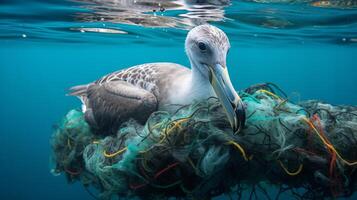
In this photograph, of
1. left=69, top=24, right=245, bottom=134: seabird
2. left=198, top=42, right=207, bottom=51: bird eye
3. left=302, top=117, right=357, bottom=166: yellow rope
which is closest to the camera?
left=302, top=117, right=357, bottom=166: yellow rope

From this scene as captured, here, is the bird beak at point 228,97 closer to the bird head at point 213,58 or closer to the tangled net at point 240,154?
the bird head at point 213,58

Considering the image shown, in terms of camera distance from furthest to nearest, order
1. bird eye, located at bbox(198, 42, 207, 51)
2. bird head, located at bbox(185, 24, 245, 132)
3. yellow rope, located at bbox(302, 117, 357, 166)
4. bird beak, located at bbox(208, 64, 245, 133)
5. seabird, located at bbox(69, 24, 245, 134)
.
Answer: bird eye, located at bbox(198, 42, 207, 51), seabird, located at bbox(69, 24, 245, 134), bird head, located at bbox(185, 24, 245, 132), bird beak, located at bbox(208, 64, 245, 133), yellow rope, located at bbox(302, 117, 357, 166)

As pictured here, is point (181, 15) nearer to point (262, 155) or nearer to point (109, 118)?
point (109, 118)

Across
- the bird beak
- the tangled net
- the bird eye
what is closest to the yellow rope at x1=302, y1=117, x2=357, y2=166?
the tangled net

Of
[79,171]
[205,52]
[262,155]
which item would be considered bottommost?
[79,171]

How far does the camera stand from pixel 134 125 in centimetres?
405

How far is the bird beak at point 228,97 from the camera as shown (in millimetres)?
3074

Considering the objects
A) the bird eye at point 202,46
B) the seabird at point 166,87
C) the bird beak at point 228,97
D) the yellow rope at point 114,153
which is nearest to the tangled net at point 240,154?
the yellow rope at point 114,153

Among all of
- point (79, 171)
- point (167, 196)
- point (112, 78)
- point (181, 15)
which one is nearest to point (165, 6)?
point (181, 15)

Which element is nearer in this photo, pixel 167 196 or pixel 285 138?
pixel 285 138

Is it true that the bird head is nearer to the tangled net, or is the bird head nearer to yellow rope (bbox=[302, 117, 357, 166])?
the tangled net

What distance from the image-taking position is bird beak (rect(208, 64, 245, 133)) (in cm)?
307

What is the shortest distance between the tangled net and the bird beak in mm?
106

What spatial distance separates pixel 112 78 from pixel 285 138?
131 inches
